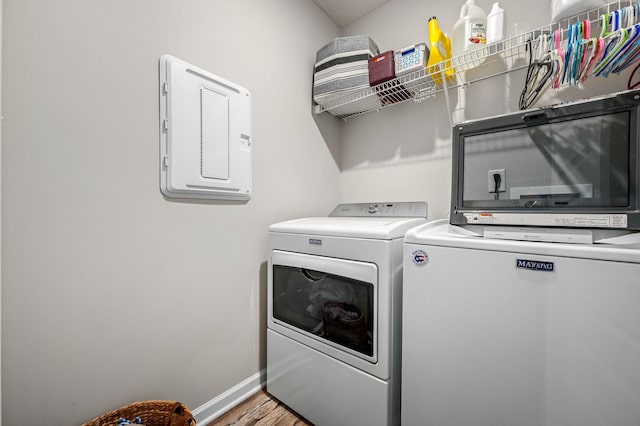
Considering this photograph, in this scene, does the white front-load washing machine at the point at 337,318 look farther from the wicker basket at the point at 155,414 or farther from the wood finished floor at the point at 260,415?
the wicker basket at the point at 155,414

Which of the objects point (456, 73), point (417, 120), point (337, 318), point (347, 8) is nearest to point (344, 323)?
point (337, 318)

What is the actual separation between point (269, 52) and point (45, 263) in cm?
157

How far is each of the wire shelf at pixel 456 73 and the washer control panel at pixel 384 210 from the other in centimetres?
70

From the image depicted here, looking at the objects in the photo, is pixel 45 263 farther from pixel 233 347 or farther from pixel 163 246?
pixel 233 347

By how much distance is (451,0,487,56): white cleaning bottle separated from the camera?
1.32 meters

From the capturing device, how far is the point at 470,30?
1.33 metres

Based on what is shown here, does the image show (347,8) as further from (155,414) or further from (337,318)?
(155,414)

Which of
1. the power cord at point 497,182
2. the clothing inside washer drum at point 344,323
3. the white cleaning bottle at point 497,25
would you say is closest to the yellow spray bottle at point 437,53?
the white cleaning bottle at point 497,25

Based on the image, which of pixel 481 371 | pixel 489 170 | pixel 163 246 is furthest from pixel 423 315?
pixel 163 246

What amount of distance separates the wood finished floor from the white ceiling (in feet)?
9.04

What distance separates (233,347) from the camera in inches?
58.9

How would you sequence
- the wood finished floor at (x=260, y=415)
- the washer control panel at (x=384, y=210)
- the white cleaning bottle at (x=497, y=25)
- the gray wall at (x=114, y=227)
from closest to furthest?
the gray wall at (x=114, y=227), the white cleaning bottle at (x=497, y=25), the wood finished floor at (x=260, y=415), the washer control panel at (x=384, y=210)

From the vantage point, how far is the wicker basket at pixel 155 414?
3.40 feet

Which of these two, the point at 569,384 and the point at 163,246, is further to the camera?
the point at 163,246
